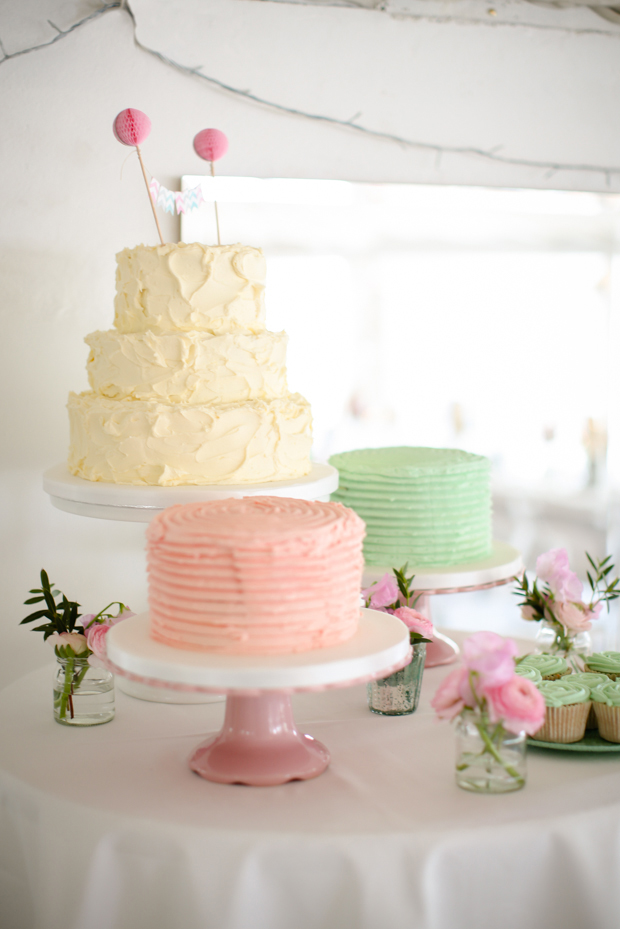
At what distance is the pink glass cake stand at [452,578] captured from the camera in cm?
202

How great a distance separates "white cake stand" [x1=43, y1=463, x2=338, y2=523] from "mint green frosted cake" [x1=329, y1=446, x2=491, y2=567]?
29cm

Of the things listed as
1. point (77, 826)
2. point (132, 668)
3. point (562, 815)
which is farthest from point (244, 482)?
point (562, 815)

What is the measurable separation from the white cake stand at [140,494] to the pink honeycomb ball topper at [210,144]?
75cm

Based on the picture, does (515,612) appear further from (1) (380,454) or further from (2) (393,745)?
(2) (393,745)

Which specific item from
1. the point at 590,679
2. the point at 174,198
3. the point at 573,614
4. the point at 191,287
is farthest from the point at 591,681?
the point at 174,198

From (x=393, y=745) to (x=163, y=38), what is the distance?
224 centimetres

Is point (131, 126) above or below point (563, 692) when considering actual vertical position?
above

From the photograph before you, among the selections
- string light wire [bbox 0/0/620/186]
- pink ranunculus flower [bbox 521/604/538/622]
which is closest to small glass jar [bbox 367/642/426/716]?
pink ranunculus flower [bbox 521/604/538/622]

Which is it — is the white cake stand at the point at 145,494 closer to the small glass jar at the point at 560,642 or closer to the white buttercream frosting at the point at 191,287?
the white buttercream frosting at the point at 191,287

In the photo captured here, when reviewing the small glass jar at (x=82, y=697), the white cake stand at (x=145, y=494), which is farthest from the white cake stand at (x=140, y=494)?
the small glass jar at (x=82, y=697)

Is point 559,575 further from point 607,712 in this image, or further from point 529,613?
point 607,712

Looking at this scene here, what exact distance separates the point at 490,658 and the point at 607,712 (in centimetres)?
39

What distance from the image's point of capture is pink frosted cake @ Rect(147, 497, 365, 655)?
A: 1340 mm

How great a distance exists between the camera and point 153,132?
274 cm
